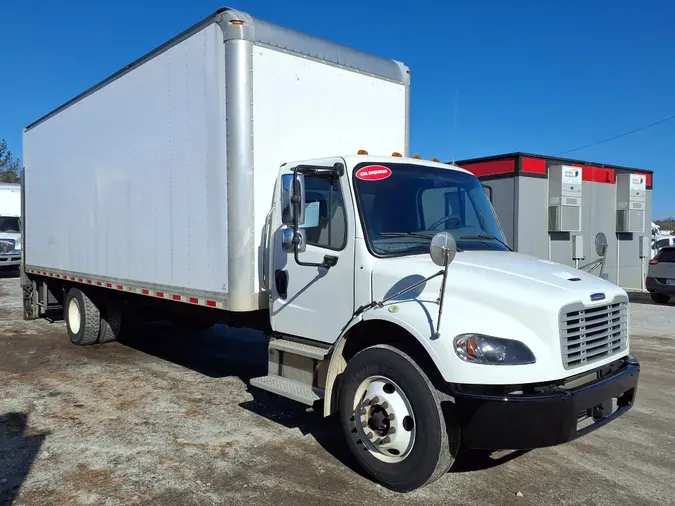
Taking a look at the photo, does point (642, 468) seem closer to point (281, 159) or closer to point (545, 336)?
point (545, 336)

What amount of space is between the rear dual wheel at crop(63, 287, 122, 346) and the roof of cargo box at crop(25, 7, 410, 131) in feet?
12.5

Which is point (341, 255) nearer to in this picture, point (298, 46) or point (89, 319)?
point (298, 46)

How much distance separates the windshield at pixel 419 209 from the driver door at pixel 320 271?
0.20 meters

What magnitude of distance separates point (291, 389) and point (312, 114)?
8.85 feet

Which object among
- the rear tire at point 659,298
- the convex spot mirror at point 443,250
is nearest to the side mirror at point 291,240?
the convex spot mirror at point 443,250

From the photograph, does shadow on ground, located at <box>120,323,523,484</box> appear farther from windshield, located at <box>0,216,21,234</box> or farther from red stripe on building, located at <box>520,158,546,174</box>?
windshield, located at <box>0,216,21,234</box>

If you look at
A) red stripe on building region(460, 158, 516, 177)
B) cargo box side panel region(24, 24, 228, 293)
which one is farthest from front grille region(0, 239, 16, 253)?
red stripe on building region(460, 158, 516, 177)

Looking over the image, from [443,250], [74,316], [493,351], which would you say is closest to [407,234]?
[443,250]

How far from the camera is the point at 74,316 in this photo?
9508 mm

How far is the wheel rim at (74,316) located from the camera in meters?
9.34

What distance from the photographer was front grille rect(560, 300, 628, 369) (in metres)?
3.63

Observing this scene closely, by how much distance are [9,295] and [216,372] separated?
12.4 m

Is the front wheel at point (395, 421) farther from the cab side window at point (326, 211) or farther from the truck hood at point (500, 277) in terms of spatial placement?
the cab side window at point (326, 211)

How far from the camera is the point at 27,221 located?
11.0 metres
